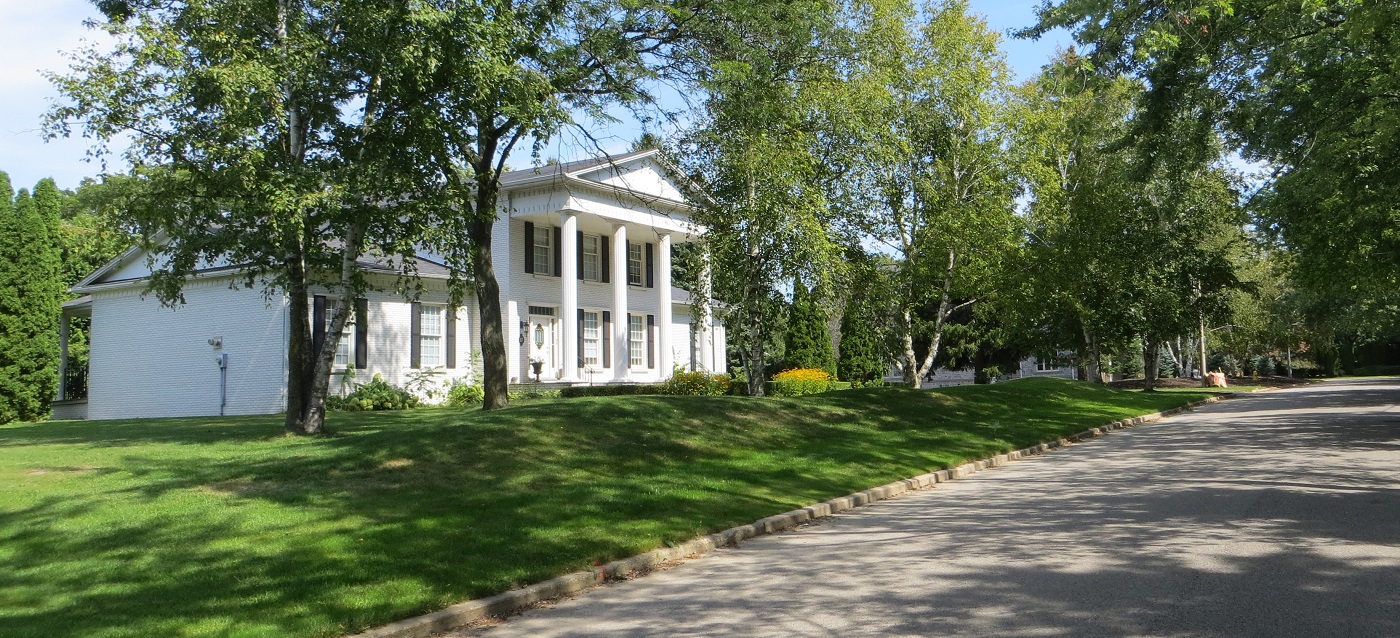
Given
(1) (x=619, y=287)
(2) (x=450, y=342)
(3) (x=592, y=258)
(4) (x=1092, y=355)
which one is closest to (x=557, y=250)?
(3) (x=592, y=258)

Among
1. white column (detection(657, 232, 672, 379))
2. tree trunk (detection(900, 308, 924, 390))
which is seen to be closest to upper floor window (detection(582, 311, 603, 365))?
white column (detection(657, 232, 672, 379))

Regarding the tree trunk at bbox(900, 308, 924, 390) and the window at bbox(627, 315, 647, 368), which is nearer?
the tree trunk at bbox(900, 308, 924, 390)

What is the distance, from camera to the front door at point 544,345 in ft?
101

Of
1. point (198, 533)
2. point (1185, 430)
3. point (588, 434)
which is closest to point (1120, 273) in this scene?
point (1185, 430)

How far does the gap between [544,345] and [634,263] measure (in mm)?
5374

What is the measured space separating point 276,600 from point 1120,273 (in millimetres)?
33215

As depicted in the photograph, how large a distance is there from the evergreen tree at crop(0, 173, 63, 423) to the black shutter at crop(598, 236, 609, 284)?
15.6m

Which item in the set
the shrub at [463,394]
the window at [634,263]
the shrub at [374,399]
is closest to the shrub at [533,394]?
the shrub at [463,394]

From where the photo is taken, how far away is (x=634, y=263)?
115 ft

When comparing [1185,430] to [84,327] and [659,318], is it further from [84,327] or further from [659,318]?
[84,327]

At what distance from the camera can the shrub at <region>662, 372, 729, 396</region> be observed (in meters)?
29.9

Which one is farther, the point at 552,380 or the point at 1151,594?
the point at 552,380

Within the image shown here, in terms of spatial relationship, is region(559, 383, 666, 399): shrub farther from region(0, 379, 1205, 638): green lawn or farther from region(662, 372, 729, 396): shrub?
region(0, 379, 1205, 638): green lawn

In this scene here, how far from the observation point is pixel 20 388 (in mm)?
25719
